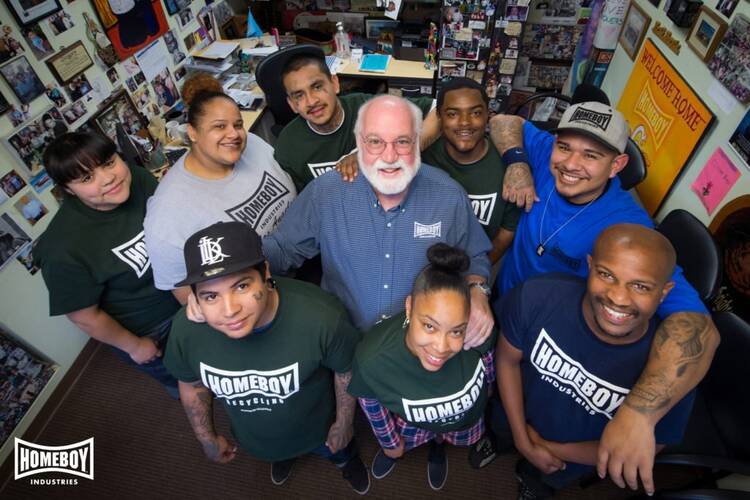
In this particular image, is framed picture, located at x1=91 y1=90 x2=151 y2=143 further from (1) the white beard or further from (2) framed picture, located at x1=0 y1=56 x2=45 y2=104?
(1) the white beard

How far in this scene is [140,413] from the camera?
8.07 feet

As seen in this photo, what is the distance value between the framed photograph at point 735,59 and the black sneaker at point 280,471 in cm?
279

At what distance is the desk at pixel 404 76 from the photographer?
11.4ft

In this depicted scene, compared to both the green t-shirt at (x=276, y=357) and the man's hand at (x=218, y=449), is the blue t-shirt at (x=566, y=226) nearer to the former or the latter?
the green t-shirt at (x=276, y=357)

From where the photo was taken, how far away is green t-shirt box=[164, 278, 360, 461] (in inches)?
52.6

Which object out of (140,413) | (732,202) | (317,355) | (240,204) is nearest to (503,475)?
(317,355)

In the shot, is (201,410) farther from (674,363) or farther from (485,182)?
(674,363)

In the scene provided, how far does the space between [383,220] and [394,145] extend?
0.97 ft

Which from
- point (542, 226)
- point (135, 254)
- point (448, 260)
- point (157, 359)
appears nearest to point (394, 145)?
point (448, 260)

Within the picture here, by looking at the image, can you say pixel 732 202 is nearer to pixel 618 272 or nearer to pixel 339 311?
pixel 618 272

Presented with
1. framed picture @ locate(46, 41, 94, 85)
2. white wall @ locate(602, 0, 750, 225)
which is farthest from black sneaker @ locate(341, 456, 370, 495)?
framed picture @ locate(46, 41, 94, 85)

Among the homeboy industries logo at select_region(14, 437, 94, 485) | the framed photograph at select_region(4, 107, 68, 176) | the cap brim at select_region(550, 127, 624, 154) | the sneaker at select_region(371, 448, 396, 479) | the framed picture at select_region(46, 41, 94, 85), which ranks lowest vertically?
the homeboy industries logo at select_region(14, 437, 94, 485)

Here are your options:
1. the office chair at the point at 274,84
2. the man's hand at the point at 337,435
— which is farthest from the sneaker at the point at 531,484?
the office chair at the point at 274,84

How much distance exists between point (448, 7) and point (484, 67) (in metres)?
0.61
